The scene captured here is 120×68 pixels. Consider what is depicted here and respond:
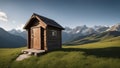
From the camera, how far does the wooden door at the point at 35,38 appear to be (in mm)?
27609

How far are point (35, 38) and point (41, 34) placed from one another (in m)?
1.89

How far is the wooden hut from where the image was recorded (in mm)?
26344

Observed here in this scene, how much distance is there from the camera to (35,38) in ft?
92.9

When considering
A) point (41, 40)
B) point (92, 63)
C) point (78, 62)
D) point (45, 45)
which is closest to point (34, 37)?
point (41, 40)

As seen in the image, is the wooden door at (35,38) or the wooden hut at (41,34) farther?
the wooden door at (35,38)

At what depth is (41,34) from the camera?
27516mm

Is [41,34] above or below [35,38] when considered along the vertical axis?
above

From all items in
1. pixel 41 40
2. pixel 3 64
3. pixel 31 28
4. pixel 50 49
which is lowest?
pixel 3 64

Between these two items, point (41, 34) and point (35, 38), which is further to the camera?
point (35, 38)

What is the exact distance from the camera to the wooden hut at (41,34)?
26.3 meters

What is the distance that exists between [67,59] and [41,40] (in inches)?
374

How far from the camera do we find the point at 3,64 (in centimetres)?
2077

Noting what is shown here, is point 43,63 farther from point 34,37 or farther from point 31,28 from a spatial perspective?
point 31,28

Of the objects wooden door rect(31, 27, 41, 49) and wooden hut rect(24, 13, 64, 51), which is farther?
wooden door rect(31, 27, 41, 49)
